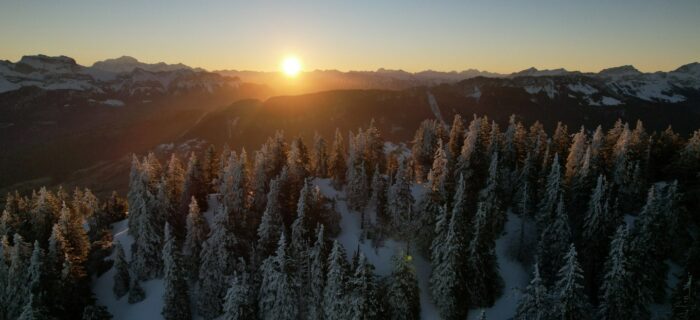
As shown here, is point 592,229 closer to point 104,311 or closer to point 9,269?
point 104,311

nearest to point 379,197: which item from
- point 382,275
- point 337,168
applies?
point 382,275

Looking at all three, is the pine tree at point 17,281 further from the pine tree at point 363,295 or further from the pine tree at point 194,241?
the pine tree at point 363,295

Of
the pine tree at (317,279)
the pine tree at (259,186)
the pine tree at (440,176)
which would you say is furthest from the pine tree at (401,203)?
the pine tree at (259,186)

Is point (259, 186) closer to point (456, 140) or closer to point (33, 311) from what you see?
point (33, 311)

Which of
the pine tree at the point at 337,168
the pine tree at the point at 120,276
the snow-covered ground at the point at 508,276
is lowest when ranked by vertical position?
the pine tree at the point at 120,276

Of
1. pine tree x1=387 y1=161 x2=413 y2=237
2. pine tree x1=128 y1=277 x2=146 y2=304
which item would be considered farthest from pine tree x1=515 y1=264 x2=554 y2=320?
pine tree x1=128 y1=277 x2=146 y2=304

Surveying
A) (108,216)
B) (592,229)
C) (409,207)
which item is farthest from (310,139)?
(592,229)
